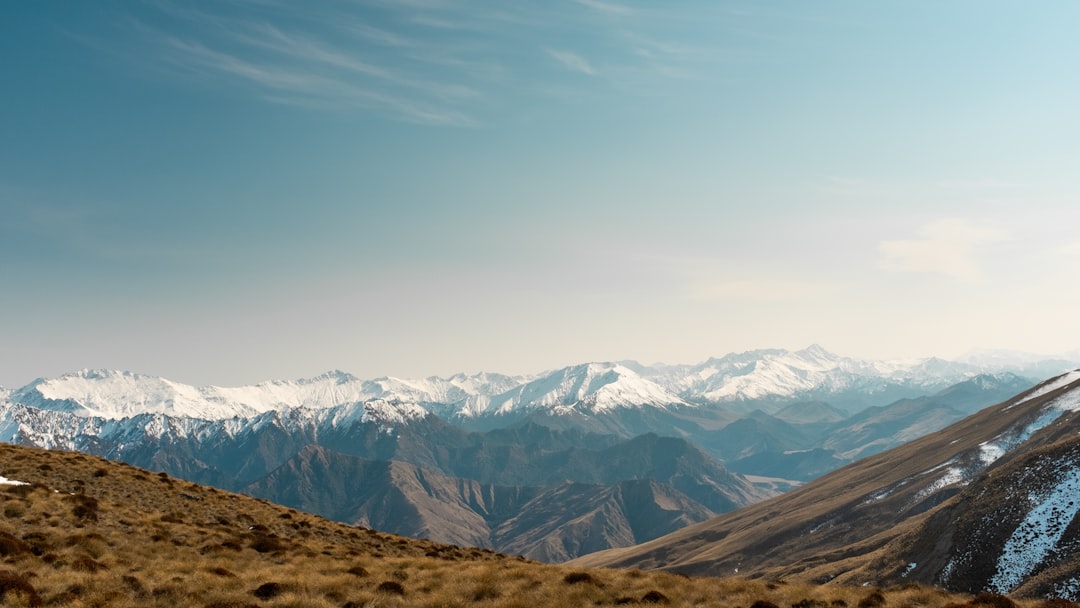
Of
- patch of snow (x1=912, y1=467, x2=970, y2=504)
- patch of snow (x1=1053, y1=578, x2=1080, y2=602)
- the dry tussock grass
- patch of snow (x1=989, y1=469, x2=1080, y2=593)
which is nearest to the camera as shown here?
the dry tussock grass

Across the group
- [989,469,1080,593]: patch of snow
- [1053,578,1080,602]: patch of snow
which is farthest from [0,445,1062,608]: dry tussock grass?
[989,469,1080,593]: patch of snow

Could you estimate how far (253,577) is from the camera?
23500mm

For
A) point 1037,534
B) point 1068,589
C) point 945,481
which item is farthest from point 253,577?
point 945,481

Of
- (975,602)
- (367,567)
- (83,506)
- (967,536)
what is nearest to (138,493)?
(83,506)

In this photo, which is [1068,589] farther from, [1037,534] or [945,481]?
[945,481]

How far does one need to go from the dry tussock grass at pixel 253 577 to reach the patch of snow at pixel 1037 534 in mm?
55238

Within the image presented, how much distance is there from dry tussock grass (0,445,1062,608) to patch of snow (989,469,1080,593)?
55.2 metres

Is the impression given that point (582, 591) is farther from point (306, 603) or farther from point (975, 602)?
point (975, 602)

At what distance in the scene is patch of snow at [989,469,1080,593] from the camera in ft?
211

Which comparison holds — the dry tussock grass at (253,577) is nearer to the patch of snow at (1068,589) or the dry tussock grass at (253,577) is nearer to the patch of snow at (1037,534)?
the patch of snow at (1068,589)

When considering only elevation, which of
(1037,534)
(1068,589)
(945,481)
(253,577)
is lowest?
(945,481)

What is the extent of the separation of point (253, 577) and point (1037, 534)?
83.1 meters

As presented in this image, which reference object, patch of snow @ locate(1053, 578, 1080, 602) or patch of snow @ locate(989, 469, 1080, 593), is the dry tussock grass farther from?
patch of snow @ locate(989, 469, 1080, 593)

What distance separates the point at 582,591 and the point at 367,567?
10742 millimetres
